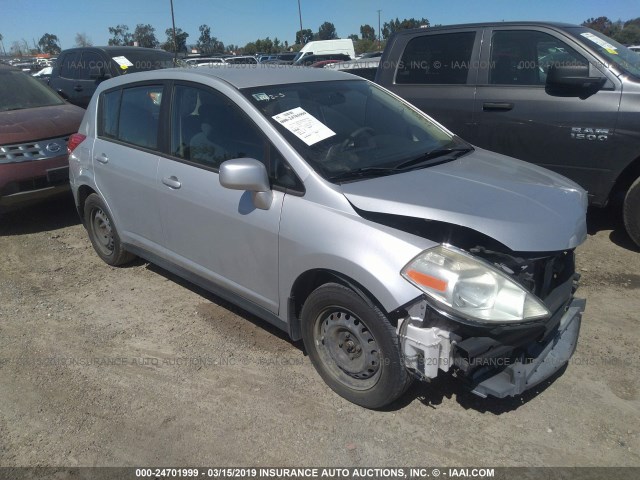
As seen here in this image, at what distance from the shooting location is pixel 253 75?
11.6 ft

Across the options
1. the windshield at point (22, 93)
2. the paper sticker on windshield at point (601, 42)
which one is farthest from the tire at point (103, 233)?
the paper sticker on windshield at point (601, 42)

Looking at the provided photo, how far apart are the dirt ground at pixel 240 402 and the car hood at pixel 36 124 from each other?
231 centimetres

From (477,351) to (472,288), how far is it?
0.28m

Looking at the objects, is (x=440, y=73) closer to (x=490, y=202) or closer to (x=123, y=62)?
(x=490, y=202)

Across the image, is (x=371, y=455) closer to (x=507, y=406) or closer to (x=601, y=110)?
(x=507, y=406)

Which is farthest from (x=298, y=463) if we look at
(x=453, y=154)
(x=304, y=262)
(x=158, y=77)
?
(x=158, y=77)

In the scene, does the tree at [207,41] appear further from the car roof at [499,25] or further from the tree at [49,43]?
the car roof at [499,25]

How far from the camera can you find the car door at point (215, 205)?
3.10 metres

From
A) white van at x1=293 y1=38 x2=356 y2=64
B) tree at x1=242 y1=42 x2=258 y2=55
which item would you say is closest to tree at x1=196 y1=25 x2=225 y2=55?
tree at x1=242 y1=42 x2=258 y2=55

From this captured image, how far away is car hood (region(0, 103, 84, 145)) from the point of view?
577 centimetres

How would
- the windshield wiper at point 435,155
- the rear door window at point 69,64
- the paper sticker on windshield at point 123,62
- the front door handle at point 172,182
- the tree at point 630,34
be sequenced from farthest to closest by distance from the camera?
the tree at point 630,34 < the rear door window at point 69,64 < the paper sticker on windshield at point 123,62 < the front door handle at point 172,182 < the windshield wiper at point 435,155

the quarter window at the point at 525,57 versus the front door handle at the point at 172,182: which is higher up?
the quarter window at the point at 525,57

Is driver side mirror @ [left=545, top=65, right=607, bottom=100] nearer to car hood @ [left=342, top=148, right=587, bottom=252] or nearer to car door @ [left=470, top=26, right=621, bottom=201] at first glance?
car door @ [left=470, top=26, right=621, bottom=201]

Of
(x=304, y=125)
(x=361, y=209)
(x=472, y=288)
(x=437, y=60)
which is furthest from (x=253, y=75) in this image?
(x=437, y=60)
